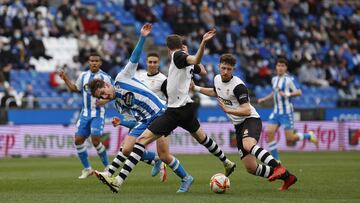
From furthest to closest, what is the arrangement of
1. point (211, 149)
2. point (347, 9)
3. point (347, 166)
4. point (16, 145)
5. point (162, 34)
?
point (347, 9), point (162, 34), point (16, 145), point (347, 166), point (211, 149)

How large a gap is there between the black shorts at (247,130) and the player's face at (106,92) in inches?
87.0

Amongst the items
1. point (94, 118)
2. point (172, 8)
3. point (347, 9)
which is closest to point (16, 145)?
point (94, 118)

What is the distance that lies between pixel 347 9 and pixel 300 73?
7963mm

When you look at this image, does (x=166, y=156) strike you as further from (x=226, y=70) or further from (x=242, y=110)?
(x=226, y=70)

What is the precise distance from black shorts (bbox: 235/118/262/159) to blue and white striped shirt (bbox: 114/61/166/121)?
1.33 meters

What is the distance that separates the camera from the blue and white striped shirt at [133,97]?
1373cm

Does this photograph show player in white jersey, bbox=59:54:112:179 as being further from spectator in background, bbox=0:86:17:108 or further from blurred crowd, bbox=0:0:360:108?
blurred crowd, bbox=0:0:360:108

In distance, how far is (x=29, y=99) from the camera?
27.8 m

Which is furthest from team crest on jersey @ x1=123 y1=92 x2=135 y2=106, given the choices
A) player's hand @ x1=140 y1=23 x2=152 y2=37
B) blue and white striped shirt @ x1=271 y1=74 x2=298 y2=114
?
blue and white striped shirt @ x1=271 y1=74 x2=298 y2=114

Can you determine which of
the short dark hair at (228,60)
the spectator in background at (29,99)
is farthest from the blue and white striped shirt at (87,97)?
the spectator in background at (29,99)

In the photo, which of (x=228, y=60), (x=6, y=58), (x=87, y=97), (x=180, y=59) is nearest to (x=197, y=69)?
(x=228, y=60)

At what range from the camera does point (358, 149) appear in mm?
30797

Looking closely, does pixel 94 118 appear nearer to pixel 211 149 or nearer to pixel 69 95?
pixel 211 149

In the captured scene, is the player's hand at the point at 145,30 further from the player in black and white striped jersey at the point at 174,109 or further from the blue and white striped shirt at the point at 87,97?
the blue and white striped shirt at the point at 87,97
